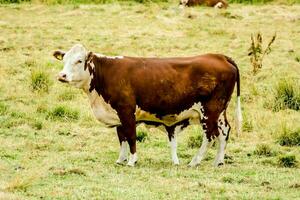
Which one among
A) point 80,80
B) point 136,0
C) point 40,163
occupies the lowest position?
point 136,0

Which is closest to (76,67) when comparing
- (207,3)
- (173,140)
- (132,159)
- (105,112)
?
(105,112)

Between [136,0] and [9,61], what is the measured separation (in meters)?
11.1

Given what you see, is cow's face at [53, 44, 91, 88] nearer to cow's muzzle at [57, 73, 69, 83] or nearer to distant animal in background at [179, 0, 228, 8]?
cow's muzzle at [57, 73, 69, 83]

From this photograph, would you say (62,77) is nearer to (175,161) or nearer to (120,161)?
(120,161)

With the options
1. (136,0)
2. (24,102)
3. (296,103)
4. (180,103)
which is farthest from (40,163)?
(136,0)

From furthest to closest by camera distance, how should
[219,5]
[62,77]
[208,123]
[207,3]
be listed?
[207,3]
[219,5]
[208,123]
[62,77]

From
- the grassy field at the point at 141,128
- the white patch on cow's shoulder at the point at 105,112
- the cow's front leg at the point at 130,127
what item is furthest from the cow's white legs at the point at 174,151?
the white patch on cow's shoulder at the point at 105,112

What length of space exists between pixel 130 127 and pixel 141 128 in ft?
7.22

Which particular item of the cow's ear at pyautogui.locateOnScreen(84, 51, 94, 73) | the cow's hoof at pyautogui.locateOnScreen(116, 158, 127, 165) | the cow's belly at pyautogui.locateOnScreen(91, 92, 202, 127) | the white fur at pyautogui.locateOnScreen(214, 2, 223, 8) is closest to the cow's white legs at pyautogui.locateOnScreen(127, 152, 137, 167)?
the cow's hoof at pyautogui.locateOnScreen(116, 158, 127, 165)

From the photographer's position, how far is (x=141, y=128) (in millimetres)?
12594

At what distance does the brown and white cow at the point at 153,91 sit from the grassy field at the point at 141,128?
0.53 m

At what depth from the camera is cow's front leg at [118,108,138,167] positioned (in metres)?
10.3

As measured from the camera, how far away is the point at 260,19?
24547 millimetres

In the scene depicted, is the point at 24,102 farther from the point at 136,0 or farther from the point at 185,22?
the point at 136,0
